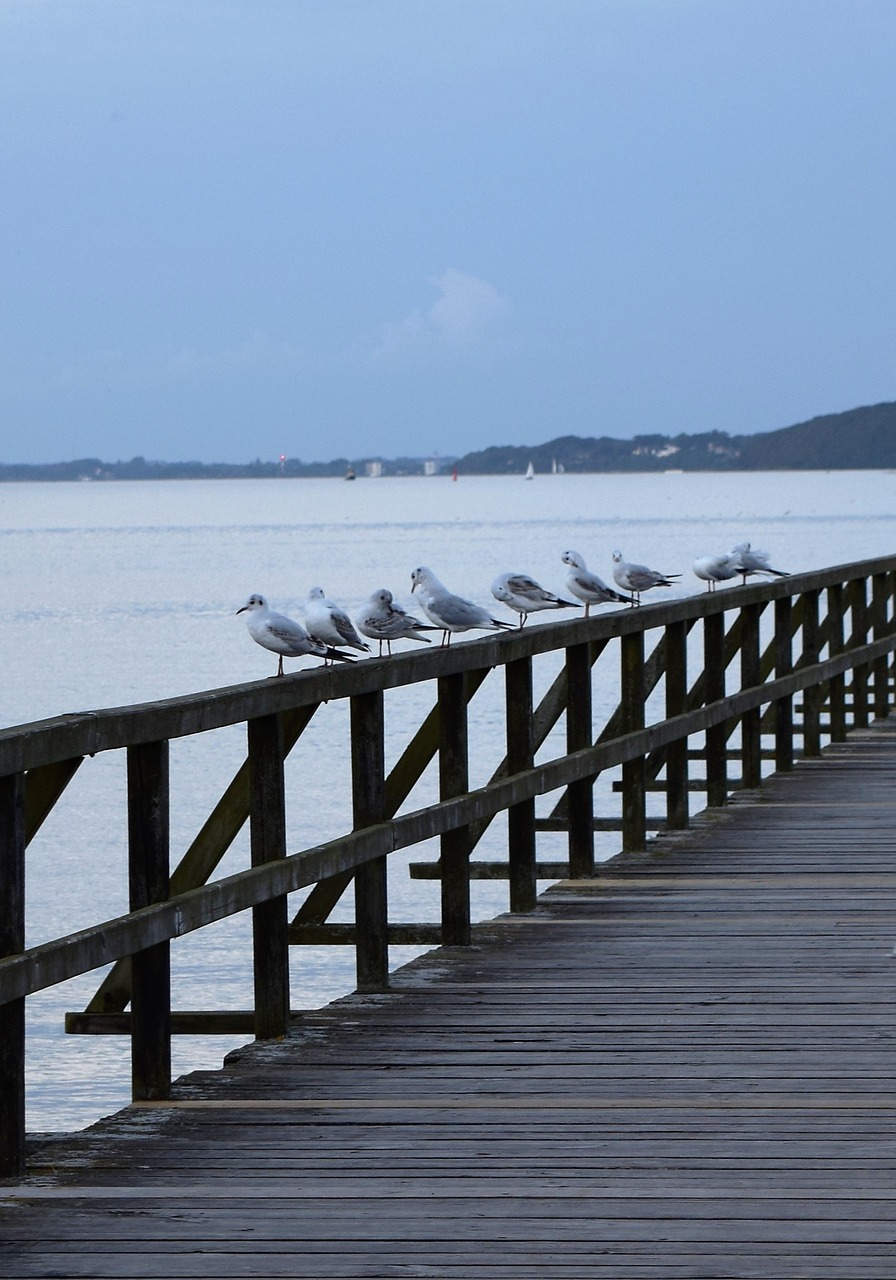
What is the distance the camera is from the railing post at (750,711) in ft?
36.2

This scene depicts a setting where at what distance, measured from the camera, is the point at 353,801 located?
5.86 m

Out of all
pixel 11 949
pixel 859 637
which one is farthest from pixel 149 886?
pixel 859 637

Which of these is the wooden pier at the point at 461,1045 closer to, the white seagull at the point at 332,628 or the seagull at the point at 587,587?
the white seagull at the point at 332,628

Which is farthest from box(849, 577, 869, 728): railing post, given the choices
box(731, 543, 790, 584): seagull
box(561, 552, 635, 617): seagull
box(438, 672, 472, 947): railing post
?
box(438, 672, 472, 947): railing post

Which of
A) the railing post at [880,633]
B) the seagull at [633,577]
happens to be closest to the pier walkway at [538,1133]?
the seagull at [633,577]

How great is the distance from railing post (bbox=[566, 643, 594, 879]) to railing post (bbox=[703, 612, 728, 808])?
1880 millimetres

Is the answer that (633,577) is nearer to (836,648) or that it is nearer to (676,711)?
(836,648)

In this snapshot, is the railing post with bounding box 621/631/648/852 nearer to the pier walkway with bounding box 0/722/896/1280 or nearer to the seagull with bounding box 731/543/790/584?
the pier walkway with bounding box 0/722/896/1280

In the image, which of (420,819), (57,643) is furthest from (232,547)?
(420,819)

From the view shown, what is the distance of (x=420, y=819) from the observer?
20.7 feet

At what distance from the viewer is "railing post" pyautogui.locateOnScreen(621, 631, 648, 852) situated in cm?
898

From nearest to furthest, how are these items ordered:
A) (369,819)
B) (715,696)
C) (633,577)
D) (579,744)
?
(369,819) < (579,744) < (715,696) < (633,577)

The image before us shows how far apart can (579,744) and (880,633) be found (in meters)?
8.26

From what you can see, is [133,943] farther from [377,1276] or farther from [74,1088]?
[74,1088]
